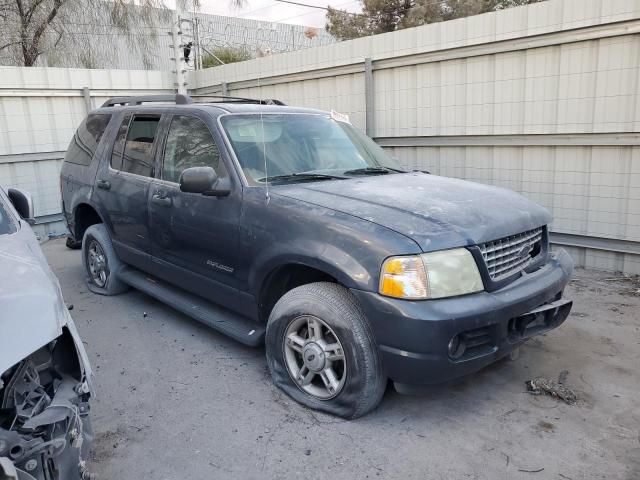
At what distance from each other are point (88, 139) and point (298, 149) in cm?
274

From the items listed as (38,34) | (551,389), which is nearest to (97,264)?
(551,389)

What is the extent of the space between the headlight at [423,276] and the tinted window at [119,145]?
10.6ft

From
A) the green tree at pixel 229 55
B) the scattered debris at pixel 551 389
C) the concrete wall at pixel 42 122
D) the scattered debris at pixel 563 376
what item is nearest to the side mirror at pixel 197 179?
the scattered debris at pixel 551 389

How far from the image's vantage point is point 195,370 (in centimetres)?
391

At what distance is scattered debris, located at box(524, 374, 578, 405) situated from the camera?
11.0ft

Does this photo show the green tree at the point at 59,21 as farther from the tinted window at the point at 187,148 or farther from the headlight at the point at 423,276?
the headlight at the point at 423,276

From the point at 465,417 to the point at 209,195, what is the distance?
222 cm

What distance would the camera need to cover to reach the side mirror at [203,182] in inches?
140

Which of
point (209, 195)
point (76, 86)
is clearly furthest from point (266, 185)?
point (76, 86)

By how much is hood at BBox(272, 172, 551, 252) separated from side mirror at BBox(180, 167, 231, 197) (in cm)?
39

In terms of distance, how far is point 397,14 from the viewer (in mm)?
25016

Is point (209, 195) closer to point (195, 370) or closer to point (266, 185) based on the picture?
point (266, 185)

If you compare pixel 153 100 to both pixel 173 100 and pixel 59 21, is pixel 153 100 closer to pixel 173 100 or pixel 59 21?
pixel 173 100

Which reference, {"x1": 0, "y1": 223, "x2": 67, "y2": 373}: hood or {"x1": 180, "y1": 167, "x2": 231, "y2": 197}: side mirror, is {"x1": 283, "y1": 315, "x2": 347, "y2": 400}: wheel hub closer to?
{"x1": 180, "y1": 167, "x2": 231, "y2": 197}: side mirror
